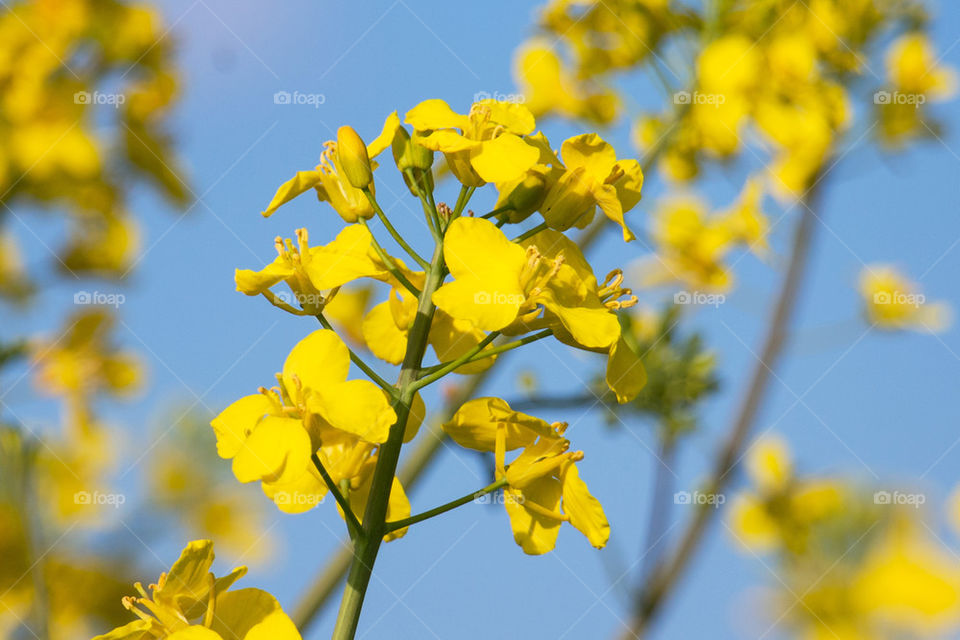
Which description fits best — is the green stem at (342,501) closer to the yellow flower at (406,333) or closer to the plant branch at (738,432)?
the yellow flower at (406,333)

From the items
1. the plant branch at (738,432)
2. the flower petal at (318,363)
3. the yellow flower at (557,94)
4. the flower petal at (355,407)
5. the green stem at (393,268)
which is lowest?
the plant branch at (738,432)

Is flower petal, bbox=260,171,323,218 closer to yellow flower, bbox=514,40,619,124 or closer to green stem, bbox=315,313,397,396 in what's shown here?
green stem, bbox=315,313,397,396

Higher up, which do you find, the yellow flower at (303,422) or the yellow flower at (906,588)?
the yellow flower at (303,422)

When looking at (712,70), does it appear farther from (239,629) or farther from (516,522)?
(239,629)

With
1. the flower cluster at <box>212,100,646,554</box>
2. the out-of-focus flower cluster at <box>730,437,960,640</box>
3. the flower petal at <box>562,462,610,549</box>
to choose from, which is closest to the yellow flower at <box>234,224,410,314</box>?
the flower cluster at <box>212,100,646,554</box>

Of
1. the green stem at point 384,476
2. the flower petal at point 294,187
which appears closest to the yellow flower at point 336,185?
the flower petal at point 294,187

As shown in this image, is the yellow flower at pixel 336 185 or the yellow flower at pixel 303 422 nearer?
the yellow flower at pixel 303 422
